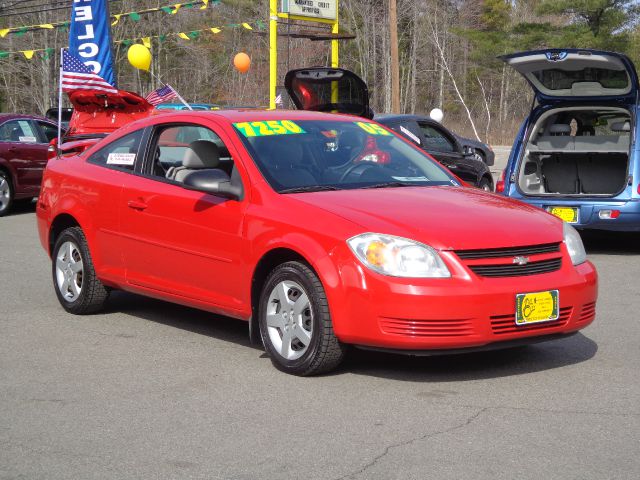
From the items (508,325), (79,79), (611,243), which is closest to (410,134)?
(611,243)

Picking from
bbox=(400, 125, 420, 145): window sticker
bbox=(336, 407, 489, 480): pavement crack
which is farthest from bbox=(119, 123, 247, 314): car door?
bbox=(400, 125, 420, 145): window sticker

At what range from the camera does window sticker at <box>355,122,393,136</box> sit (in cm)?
727

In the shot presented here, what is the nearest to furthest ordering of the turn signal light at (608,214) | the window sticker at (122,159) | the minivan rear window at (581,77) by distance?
the window sticker at (122,159), the minivan rear window at (581,77), the turn signal light at (608,214)

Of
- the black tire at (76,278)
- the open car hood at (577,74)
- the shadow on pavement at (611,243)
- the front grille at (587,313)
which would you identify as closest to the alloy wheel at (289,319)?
the front grille at (587,313)

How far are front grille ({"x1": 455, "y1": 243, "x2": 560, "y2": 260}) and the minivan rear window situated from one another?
542 centimetres

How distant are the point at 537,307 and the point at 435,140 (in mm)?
10000

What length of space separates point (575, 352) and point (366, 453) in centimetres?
248

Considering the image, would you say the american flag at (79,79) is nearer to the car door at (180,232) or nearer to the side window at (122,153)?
the side window at (122,153)

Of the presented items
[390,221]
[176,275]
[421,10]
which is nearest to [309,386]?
[390,221]

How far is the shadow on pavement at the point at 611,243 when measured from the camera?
38.8ft

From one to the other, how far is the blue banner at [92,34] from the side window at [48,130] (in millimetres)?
4019

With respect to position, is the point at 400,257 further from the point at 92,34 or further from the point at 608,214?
the point at 92,34

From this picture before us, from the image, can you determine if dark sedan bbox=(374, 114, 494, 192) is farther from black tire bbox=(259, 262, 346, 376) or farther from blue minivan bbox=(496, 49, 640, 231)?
black tire bbox=(259, 262, 346, 376)

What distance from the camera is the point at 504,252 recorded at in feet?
18.8
